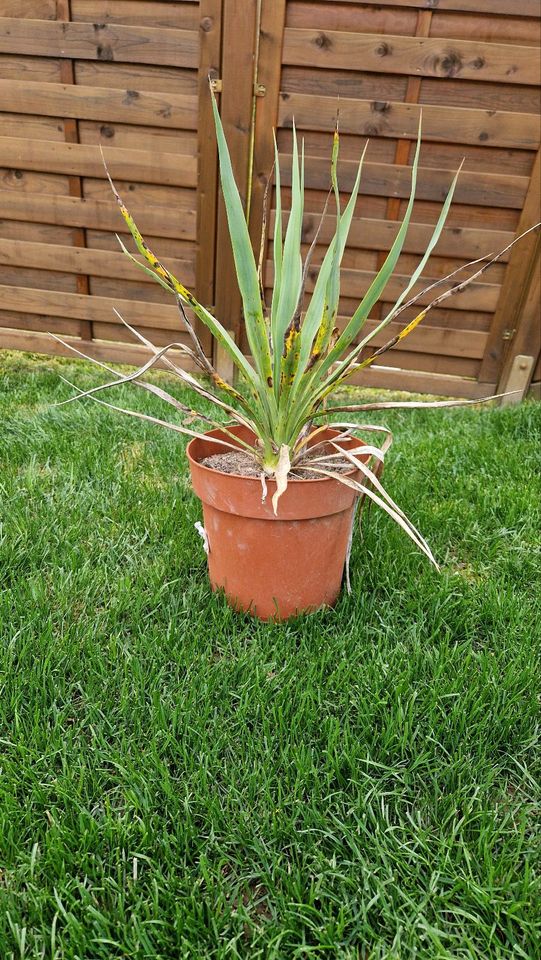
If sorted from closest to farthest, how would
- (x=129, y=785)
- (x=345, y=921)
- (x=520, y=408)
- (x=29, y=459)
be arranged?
1. (x=345, y=921)
2. (x=129, y=785)
3. (x=29, y=459)
4. (x=520, y=408)

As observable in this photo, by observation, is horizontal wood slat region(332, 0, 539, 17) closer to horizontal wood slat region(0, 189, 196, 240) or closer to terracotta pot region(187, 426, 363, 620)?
horizontal wood slat region(0, 189, 196, 240)

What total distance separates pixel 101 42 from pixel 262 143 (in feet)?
2.77

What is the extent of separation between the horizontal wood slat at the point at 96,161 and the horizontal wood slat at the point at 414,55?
0.68 m

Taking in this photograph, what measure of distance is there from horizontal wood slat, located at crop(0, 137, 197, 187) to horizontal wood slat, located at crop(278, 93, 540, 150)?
53cm

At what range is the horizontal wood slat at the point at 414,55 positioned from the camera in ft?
8.02

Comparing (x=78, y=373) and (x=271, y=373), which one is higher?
(x=271, y=373)

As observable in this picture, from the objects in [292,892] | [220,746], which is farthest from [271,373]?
[292,892]

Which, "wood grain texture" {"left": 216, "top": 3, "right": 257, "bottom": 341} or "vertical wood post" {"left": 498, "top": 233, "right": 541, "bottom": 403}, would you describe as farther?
"vertical wood post" {"left": 498, "top": 233, "right": 541, "bottom": 403}

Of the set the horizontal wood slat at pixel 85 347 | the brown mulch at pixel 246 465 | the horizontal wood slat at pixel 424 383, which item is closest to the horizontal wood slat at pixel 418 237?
the horizontal wood slat at pixel 424 383

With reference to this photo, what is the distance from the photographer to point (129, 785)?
84 cm

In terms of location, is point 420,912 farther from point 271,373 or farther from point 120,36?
point 120,36

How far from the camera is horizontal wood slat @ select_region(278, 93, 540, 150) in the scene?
8.32ft

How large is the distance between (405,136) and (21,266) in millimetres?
2035

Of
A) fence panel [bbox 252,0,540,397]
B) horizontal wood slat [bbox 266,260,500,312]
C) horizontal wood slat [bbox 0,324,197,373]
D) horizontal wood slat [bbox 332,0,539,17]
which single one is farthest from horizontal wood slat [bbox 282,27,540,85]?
horizontal wood slat [bbox 0,324,197,373]
